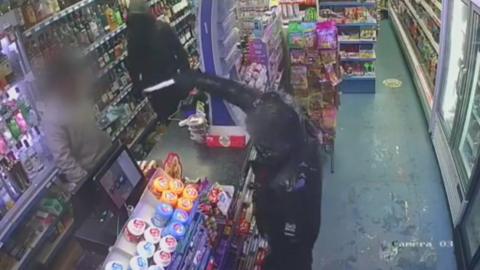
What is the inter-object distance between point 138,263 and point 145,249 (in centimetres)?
8

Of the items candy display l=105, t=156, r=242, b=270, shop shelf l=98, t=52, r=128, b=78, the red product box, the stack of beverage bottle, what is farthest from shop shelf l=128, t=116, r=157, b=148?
candy display l=105, t=156, r=242, b=270

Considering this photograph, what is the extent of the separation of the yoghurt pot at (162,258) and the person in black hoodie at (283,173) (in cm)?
93

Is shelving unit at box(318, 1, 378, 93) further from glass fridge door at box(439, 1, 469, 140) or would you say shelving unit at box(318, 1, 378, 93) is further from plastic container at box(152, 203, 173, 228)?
plastic container at box(152, 203, 173, 228)

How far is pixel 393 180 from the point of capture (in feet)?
17.1

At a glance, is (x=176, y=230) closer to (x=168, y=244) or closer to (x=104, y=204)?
(x=168, y=244)

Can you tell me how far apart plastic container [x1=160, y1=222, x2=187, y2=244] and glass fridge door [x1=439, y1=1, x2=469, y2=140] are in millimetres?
→ 3885

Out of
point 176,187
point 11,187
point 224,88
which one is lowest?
point 11,187

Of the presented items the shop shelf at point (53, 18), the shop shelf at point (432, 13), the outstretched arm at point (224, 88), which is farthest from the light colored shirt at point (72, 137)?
the shop shelf at point (432, 13)

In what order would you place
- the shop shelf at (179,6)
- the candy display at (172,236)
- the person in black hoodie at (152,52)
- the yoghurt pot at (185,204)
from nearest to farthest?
the candy display at (172,236) < the yoghurt pot at (185,204) < the person in black hoodie at (152,52) < the shop shelf at (179,6)

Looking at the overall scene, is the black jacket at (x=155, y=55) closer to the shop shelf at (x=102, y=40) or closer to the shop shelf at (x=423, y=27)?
the shop shelf at (x=102, y=40)

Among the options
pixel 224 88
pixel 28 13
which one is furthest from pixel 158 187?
pixel 28 13

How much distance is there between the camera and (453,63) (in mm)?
5484

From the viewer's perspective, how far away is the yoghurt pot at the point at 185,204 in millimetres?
2338

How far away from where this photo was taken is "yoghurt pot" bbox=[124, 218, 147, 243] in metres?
2.11
